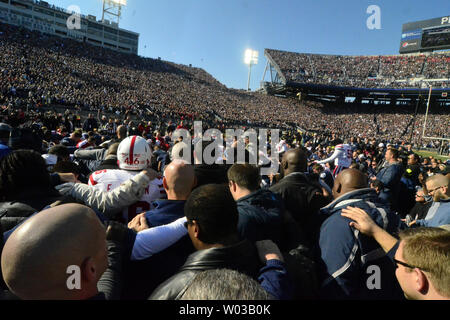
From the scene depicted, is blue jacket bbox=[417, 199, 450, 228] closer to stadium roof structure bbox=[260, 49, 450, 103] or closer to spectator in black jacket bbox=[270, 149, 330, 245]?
spectator in black jacket bbox=[270, 149, 330, 245]

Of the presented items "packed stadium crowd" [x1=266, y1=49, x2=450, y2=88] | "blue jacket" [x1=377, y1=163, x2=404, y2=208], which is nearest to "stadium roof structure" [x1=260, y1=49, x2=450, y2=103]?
"packed stadium crowd" [x1=266, y1=49, x2=450, y2=88]

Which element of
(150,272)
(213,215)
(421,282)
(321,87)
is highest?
(321,87)

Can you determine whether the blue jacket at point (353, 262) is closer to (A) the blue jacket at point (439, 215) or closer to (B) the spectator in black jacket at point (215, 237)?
(B) the spectator in black jacket at point (215, 237)

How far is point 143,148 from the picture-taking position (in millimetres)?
2805

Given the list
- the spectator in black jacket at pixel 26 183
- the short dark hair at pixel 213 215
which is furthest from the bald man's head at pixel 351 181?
the spectator in black jacket at pixel 26 183

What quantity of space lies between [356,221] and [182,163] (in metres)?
1.37

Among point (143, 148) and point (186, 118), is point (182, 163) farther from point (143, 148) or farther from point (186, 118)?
point (186, 118)

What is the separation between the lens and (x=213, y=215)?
145cm

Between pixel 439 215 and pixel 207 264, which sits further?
pixel 439 215

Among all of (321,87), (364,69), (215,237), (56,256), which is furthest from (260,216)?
(364,69)

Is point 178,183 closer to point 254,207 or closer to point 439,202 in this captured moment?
point 254,207

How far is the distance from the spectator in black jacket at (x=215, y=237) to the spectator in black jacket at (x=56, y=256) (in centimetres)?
42

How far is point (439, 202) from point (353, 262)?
7.41ft
